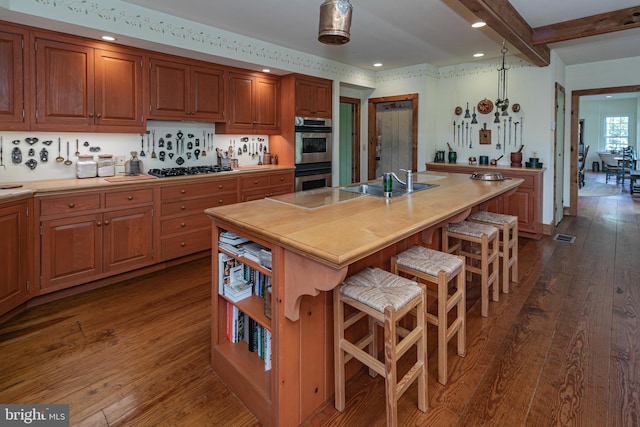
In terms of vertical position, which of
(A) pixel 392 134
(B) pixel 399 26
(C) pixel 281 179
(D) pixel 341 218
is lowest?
(D) pixel 341 218

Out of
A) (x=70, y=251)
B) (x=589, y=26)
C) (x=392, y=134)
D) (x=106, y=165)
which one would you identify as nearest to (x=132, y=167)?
(x=106, y=165)

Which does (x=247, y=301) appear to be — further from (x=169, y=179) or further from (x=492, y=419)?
(x=169, y=179)

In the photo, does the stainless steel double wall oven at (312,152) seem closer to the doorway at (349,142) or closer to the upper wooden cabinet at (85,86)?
the doorway at (349,142)

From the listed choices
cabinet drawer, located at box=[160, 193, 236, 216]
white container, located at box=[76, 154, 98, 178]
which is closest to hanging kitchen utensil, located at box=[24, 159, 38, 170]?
white container, located at box=[76, 154, 98, 178]

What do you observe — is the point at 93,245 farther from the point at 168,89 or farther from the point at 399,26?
the point at 399,26

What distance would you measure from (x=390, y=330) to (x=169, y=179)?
9.25 feet

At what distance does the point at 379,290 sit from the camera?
5.46 feet

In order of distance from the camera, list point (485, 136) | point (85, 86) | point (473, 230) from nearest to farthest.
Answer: point (473, 230) → point (85, 86) → point (485, 136)

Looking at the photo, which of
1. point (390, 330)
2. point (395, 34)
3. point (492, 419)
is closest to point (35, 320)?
point (390, 330)

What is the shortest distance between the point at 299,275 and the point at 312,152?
378cm

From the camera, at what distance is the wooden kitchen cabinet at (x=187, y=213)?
3559 millimetres

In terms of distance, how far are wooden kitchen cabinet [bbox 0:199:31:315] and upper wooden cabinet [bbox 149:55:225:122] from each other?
1467mm

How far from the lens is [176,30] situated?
344cm

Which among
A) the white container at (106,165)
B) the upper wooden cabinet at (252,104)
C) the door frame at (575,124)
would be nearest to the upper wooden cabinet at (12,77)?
the white container at (106,165)
